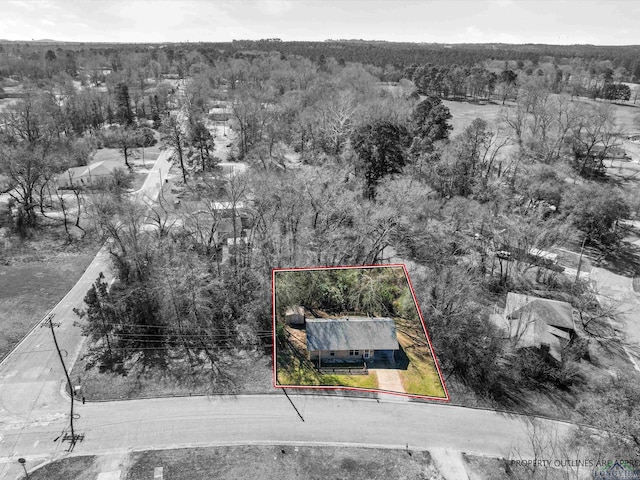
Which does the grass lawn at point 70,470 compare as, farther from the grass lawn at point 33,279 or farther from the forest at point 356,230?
the grass lawn at point 33,279

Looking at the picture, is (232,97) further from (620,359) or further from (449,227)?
(620,359)

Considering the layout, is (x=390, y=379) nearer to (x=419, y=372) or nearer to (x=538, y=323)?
(x=419, y=372)

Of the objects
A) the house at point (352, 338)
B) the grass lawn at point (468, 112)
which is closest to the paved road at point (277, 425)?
the house at point (352, 338)

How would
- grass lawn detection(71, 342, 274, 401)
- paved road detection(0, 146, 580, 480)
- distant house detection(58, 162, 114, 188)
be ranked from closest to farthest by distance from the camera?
paved road detection(0, 146, 580, 480)
grass lawn detection(71, 342, 274, 401)
distant house detection(58, 162, 114, 188)

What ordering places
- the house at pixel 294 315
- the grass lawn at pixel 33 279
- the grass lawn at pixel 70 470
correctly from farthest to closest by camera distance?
1. the grass lawn at pixel 33 279
2. the house at pixel 294 315
3. the grass lawn at pixel 70 470

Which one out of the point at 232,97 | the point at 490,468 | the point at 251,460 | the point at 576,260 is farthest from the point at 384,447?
the point at 232,97

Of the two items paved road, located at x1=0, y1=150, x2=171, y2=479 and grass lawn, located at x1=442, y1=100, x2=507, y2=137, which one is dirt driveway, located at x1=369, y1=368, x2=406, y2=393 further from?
grass lawn, located at x1=442, y1=100, x2=507, y2=137

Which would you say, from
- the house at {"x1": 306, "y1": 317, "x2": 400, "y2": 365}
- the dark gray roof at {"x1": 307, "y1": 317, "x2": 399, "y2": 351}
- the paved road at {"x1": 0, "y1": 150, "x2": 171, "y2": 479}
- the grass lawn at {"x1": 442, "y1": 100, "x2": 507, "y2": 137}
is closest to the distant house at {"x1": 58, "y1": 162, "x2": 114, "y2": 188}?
the paved road at {"x1": 0, "y1": 150, "x2": 171, "y2": 479}
